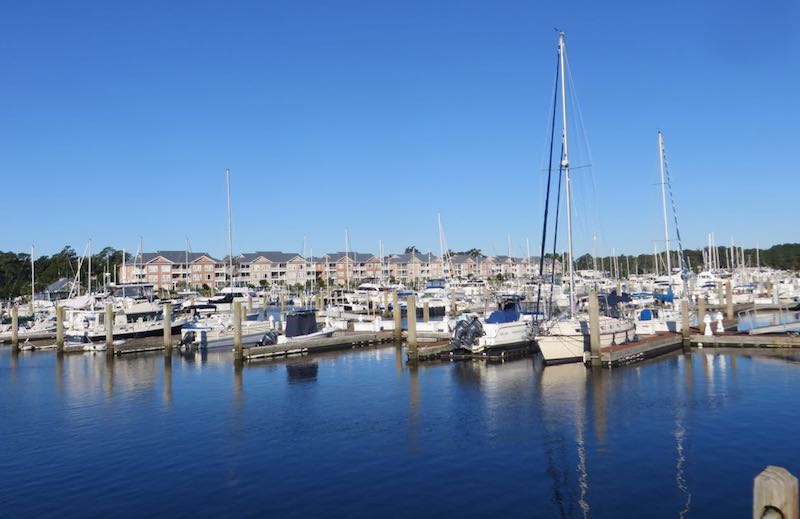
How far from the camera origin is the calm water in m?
17.7

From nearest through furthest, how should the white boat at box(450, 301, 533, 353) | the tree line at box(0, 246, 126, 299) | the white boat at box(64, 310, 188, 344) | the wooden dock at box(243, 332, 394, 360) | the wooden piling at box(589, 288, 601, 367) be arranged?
1. the wooden piling at box(589, 288, 601, 367)
2. the white boat at box(450, 301, 533, 353)
3. the wooden dock at box(243, 332, 394, 360)
4. the white boat at box(64, 310, 188, 344)
5. the tree line at box(0, 246, 126, 299)

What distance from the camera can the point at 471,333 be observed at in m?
44.7

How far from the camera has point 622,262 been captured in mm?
190750

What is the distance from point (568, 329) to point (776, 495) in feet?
110

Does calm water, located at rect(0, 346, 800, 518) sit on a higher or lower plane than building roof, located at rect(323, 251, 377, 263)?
lower

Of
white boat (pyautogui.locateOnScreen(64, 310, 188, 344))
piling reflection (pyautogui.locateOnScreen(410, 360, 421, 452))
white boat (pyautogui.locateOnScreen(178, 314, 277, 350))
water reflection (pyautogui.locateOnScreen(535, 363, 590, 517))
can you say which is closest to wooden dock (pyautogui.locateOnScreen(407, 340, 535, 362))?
piling reflection (pyautogui.locateOnScreen(410, 360, 421, 452))

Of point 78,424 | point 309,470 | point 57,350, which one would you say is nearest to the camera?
point 309,470

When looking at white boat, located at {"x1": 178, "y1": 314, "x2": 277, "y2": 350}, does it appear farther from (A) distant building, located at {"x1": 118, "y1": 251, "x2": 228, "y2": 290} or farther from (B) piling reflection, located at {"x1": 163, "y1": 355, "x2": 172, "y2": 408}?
(A) distant building, located at {"x1": 118, "y1": 251, "x2": 228, "y2": 290}

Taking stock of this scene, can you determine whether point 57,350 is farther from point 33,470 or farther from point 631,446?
point 631,446

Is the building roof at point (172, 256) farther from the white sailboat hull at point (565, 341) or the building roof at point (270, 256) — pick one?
the white sailboat hull at point (565, 341)

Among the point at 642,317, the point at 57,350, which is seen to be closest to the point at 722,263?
the point at 642,317

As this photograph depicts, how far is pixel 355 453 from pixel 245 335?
3597 cm

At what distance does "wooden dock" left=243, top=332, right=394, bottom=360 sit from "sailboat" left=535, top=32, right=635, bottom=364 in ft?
61.3

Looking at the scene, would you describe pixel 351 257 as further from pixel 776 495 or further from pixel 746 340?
pixel 776 495
